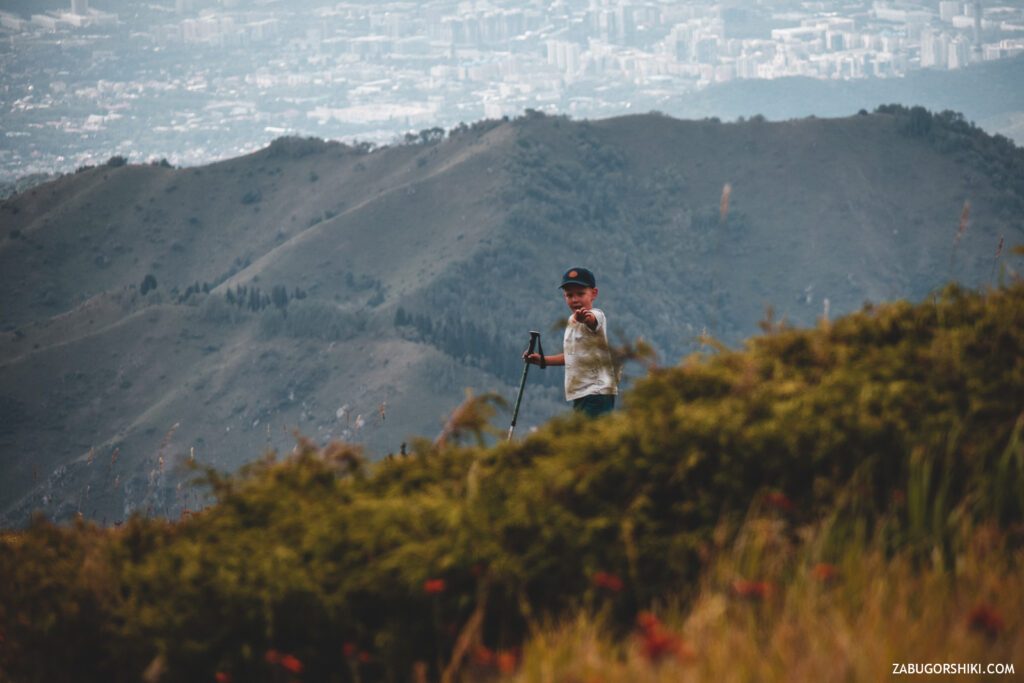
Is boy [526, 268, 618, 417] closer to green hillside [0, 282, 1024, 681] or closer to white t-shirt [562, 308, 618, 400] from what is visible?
white t-shirt [562, 308, 618, 400]

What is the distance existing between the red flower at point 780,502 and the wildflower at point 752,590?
1.07 ft

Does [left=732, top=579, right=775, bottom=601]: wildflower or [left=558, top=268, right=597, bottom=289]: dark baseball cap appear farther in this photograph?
[left=558, top=268, right=597, bottom=289]: dark baseball cap

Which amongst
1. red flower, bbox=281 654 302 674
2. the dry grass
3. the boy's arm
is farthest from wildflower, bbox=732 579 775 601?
the boy's arm

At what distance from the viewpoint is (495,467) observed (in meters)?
4.91

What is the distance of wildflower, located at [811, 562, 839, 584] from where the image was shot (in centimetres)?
390

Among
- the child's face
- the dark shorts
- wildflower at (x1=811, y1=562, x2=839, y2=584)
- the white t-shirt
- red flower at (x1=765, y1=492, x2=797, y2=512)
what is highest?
red flower at (x1=765, y1=492, x2=797, y2=512)

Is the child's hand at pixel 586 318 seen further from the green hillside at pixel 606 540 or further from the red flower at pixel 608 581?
the red flower at pixel 608 581

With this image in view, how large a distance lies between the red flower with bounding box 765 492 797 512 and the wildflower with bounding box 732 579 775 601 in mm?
327

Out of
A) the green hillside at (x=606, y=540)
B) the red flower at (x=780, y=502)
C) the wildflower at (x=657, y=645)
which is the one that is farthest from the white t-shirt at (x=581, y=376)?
the wildflower at (x=657, y=645)

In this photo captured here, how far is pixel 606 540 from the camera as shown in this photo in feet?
14.4

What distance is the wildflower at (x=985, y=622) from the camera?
3674 mm

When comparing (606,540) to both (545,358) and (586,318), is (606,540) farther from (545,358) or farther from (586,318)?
(545,358)

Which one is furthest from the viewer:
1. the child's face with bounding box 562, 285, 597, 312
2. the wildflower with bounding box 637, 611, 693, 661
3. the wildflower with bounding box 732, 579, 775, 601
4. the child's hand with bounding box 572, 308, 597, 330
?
the child's face with bounding box 562, 285, 597, 312

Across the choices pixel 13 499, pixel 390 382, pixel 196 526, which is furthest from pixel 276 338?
pixel 196 526
